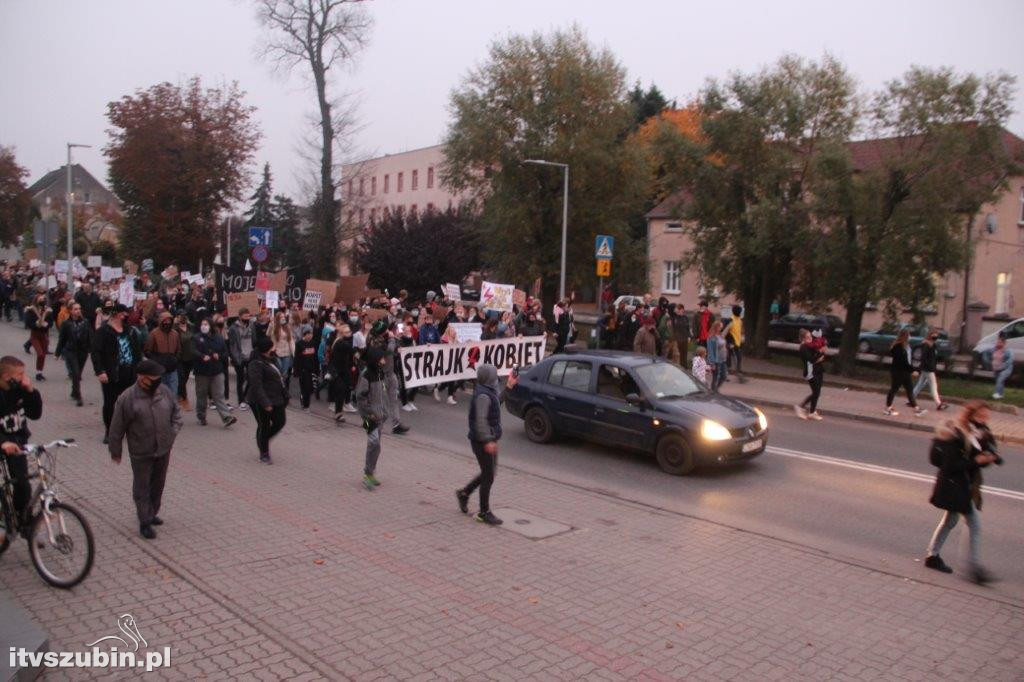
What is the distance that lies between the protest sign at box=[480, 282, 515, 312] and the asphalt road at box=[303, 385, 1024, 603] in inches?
277

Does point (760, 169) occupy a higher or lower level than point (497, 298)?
higher

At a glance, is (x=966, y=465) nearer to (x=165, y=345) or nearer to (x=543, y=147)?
(x=165, y=345)

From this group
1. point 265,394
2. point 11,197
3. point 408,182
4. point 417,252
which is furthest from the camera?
point 408,182

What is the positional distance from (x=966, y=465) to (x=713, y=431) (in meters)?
3.57

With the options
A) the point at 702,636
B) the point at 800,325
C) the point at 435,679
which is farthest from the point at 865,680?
the point at 800,325

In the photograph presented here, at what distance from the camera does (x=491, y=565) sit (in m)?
7.19

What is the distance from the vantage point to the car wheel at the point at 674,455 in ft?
34.7

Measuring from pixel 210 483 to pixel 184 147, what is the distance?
2598cm

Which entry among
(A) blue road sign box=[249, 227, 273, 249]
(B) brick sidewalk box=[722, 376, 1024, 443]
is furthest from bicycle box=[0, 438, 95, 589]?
(A) blue road sign box=[249, 227, 273, 249]

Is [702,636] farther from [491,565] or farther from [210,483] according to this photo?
[210,483]

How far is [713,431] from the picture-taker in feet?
34.2

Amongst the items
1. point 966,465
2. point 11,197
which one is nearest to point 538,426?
point 966,465

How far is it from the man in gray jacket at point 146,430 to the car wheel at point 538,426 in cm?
588

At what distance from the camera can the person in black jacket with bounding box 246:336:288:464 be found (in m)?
10.6
